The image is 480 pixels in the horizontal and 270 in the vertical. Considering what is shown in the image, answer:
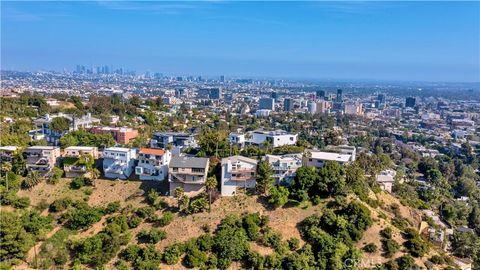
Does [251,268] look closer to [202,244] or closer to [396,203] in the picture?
[202,244]

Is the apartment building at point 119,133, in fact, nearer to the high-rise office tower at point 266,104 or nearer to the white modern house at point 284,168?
the white modern house at point 284,168

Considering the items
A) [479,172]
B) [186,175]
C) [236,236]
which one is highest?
[186,175]

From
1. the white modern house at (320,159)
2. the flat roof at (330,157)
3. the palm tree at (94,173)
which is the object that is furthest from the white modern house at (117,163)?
the flat roof at (330,157)

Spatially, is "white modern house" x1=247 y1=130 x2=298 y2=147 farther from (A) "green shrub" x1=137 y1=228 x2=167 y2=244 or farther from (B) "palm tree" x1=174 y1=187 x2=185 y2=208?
(A) "green shrub" x1=137 y1=228 x2=167 y2=244

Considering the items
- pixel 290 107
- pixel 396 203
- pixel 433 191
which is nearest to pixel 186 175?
pixel 396 203

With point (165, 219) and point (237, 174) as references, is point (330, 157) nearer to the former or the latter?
point (237, 174)

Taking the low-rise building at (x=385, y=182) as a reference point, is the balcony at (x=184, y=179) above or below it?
above

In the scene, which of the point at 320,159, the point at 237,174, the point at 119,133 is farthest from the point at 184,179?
the point at 119,133
